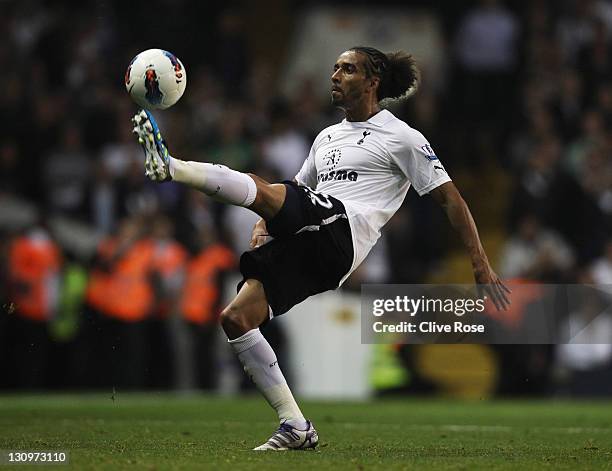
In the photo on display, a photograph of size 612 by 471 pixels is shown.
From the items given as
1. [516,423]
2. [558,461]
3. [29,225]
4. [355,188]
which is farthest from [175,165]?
[29,225]

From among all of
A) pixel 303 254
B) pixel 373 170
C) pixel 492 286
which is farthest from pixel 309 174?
pixel 492 286

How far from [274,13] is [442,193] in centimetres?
1347

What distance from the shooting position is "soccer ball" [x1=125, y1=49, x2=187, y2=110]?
7844 millimetres

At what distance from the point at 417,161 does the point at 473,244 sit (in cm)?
61

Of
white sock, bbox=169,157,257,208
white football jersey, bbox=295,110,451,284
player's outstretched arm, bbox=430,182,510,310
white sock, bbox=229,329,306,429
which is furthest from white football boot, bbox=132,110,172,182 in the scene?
player's outstretched arm, bbox=430,182,510,310

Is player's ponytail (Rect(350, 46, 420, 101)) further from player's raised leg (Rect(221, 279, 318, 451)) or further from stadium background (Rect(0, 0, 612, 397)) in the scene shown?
stadium background (Rect(0, 0, 612, 397))

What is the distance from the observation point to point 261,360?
26.2 ft

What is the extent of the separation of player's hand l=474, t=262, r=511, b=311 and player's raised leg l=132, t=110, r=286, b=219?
1226mm

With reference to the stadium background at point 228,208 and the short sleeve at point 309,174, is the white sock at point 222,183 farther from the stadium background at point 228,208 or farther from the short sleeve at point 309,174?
the stadium background at point 228,208

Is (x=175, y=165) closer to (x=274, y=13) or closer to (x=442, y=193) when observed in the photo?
(x=442, y=193)

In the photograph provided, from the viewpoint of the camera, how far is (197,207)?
16.4m

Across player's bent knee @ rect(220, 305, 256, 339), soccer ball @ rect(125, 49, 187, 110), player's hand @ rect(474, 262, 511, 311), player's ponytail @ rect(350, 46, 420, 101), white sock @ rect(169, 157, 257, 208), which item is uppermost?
player's ponytail @ rect(350, 46, 420, 101)

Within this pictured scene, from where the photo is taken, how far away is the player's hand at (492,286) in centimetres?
796
